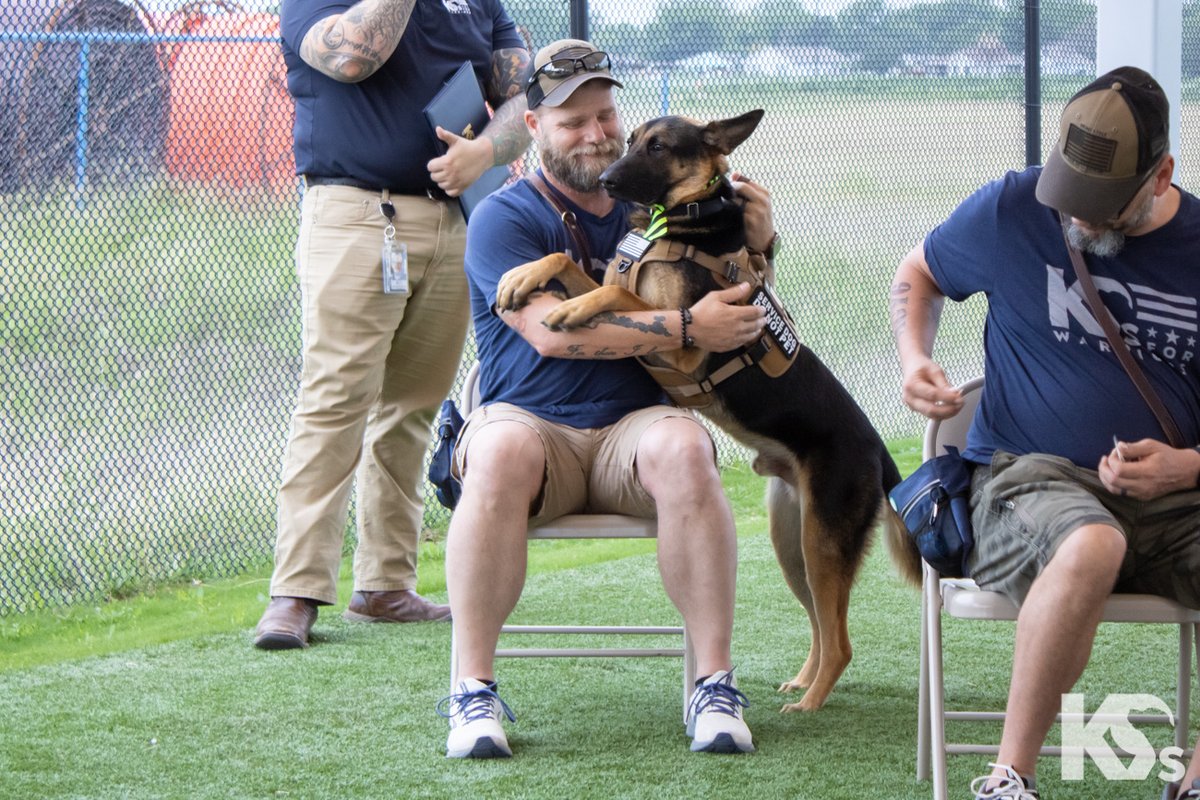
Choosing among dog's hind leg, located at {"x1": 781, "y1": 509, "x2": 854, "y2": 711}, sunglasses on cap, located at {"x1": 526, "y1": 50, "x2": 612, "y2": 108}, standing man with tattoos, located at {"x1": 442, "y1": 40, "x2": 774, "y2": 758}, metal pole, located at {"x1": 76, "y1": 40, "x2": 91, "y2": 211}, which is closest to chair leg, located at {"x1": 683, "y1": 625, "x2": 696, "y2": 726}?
standing man with tattoos, located at {"x1": 442, "y1": 40, "x2": 774, "y2": 758}

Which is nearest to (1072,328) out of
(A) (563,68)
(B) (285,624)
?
(A) (563,68)

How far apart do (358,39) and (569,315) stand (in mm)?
1179

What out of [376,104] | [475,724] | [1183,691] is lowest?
[1183,691]

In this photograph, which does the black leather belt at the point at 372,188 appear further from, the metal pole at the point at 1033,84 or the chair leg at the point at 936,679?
the metal pole at the point at 1033,84

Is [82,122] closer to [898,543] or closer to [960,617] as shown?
[898,543]

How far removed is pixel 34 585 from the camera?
4.35 meters

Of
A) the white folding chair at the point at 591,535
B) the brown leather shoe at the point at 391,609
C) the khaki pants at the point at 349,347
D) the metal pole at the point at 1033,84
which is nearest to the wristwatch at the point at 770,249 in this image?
the white folding chair at the point at 591,535

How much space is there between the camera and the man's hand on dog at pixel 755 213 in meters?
3.36

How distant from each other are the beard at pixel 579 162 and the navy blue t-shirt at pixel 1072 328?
2.92 feet

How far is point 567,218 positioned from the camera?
3.24 meters

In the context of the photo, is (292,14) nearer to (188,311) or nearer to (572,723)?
(188,311)

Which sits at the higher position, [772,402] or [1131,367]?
[1131,367]

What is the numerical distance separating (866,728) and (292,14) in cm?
241

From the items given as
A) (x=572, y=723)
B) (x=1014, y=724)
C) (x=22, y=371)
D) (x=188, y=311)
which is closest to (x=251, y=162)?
(x=188, y=311)
